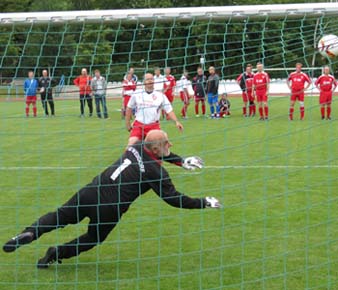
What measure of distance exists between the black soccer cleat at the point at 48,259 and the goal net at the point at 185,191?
86 millimetres

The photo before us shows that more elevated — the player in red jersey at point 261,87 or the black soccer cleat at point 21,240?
the player in red jersey at point 261,87

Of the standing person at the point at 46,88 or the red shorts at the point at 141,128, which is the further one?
the red shorts at the point at 141,128

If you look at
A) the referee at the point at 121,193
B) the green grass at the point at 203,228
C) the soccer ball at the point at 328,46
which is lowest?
the green grass at the point at 203,228

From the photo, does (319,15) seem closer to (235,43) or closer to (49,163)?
(235,43)

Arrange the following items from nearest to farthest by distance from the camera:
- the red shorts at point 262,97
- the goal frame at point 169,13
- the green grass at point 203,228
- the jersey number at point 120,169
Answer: the goal frame at point 169,13 → the jersey number at point 120,169 → the green grass at point 203,228 → the red shorts at point 262,97

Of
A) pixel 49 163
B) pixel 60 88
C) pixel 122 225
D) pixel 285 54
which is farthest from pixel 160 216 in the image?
pixel 49 163

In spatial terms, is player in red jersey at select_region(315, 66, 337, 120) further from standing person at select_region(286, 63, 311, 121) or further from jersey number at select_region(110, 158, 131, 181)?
jersey number at select_region(110, 158, 131, 181)

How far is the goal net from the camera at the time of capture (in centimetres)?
522

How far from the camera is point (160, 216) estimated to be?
24.1ft

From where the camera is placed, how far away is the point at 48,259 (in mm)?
5613

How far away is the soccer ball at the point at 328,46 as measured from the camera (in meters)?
5.40

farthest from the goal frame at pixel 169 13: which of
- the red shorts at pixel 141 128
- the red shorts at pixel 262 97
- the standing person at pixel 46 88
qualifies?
the red shorts at pixel 141 128

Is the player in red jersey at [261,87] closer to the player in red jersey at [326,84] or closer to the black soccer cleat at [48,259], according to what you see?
the player in red jersey at [326,84]

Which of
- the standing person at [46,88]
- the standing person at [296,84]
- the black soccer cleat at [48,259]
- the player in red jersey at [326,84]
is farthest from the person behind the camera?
the standing person at [296,84]
